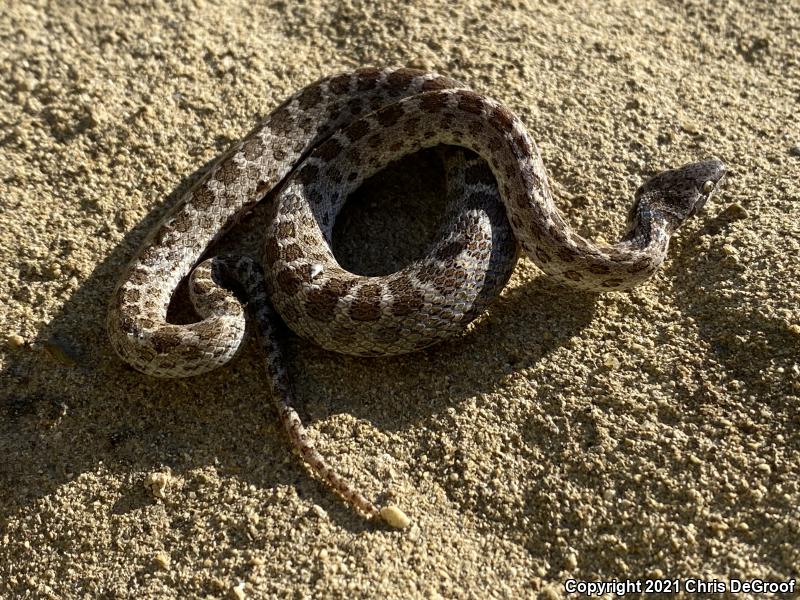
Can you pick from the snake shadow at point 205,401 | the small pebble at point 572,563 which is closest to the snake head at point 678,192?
the snake shadow at point 205,401

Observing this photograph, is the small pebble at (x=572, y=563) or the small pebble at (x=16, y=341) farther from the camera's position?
the small pebble at (x=16, y=341)

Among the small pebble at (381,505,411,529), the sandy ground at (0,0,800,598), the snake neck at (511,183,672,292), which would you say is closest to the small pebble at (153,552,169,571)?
the sandy ground at (0,0,800,598)

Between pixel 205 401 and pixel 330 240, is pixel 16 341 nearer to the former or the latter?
pixel 205 401

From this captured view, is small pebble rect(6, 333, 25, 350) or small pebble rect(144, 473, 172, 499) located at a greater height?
small pebble rect(6, 333, 25, 350)

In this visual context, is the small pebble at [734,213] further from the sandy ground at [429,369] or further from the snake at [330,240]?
the snake at [330,240]

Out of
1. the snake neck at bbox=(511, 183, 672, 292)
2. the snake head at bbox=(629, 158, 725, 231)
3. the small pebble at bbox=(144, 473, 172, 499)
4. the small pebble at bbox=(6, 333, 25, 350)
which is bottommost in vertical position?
the small pebble at bbox=(144, 473, 172, 499)

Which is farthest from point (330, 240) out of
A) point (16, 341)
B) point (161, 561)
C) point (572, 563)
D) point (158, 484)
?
point (572, 563)

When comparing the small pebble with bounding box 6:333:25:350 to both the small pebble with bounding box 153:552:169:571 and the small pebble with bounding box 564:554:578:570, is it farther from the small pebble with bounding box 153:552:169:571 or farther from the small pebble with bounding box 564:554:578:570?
the small pebble with bounding box 564:554:578:570
